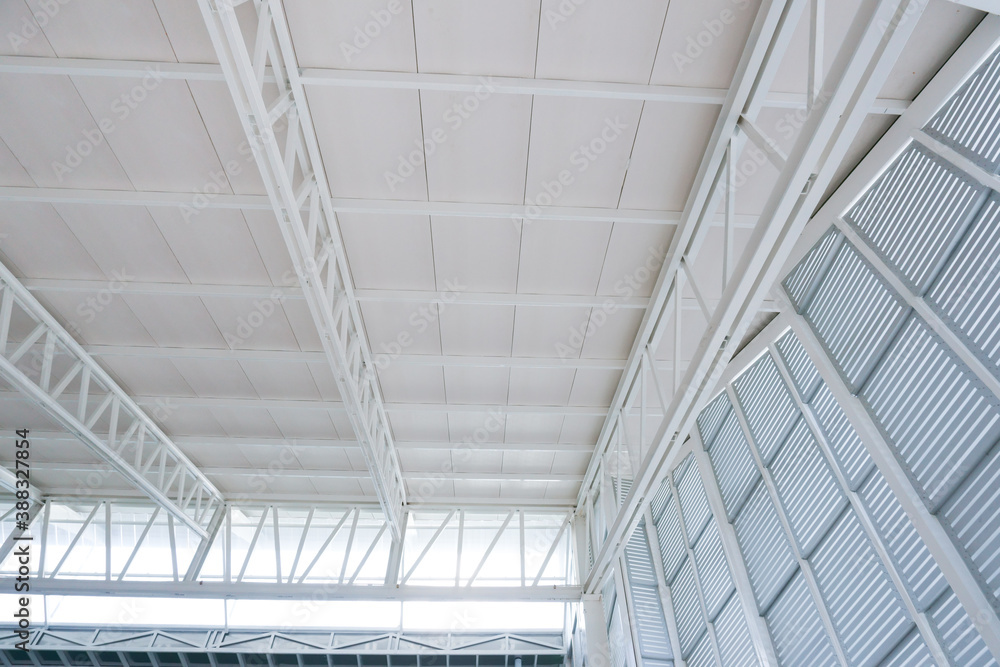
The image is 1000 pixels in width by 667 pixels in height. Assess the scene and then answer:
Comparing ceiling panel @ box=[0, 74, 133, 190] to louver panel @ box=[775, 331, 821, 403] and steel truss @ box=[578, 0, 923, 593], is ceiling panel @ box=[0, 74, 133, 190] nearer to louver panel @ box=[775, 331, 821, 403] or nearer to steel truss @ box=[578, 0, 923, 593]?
steel truss @ box=[578, 0, 923, 593]

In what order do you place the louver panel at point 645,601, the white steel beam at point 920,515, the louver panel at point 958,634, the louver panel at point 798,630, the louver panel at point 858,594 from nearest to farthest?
the white steel beam at point 920,515
the louver panel at point 958,634
the louver panel at point 858,594
the louver panel at point 798,630
the louver panel at point 645,601

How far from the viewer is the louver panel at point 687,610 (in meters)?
17.0

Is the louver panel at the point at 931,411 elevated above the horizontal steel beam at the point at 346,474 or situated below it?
below

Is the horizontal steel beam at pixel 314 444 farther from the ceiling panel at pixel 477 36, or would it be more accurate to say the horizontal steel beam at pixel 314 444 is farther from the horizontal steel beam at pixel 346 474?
the ceiling panel at pixel 477 36

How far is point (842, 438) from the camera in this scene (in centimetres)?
1209

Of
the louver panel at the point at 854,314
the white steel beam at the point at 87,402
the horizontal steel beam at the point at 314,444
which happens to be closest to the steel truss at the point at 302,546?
the white steel beam at the point at 87,402

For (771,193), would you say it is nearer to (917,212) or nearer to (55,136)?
(917,212)

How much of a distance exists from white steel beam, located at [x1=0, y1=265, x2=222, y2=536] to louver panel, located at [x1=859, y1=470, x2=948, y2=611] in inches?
701

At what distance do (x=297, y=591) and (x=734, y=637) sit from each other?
15227 millimetres

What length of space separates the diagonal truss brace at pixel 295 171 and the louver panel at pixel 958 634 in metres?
11.5

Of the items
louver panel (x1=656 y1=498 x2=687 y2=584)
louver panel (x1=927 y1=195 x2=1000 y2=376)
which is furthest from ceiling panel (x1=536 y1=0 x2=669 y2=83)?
louver panel (x1=656 y1=498 x2=687 y2=584)

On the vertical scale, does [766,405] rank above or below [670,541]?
below

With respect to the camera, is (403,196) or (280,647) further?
(280,647)

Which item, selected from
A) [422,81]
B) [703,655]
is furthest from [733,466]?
[422,81]
